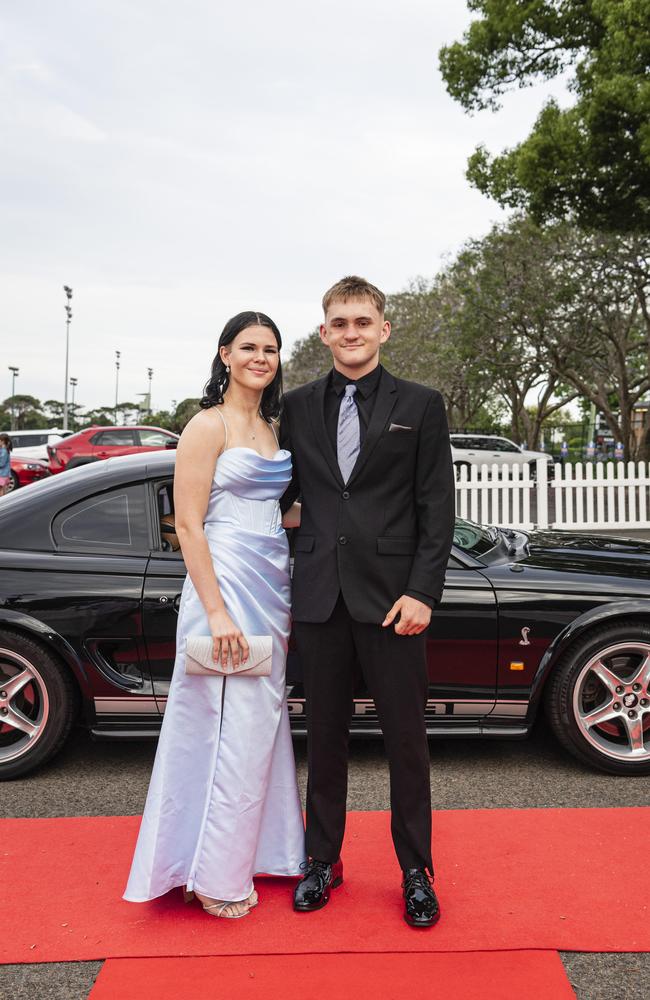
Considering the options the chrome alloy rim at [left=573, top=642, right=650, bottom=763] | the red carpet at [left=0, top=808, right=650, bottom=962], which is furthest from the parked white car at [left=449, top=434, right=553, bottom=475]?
the red carpet at [left=0, top=808, right=650, bottom=962]

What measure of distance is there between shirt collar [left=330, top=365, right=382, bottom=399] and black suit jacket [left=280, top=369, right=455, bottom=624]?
2.3 inches

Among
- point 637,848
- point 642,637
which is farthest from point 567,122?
point 637,848

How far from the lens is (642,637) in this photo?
12.1 feet

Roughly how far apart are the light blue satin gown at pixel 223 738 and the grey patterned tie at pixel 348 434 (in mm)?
211

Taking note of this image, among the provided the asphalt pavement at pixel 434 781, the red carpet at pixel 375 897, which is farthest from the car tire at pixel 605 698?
the red carpet at pixel 375 897

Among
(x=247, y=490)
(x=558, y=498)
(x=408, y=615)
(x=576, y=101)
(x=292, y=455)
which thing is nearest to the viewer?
(x=408, y=615)

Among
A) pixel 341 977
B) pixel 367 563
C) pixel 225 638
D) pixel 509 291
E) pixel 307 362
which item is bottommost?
pixel 341 977

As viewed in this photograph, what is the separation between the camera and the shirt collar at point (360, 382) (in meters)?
2.70

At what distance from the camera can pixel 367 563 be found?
2.58m

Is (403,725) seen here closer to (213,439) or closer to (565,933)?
(565,933)

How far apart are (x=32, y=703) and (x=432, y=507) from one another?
219 centimetres

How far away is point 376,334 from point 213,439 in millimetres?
621

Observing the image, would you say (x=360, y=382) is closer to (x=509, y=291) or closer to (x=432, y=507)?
(x=432, y=507)

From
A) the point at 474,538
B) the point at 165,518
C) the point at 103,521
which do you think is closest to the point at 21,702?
the point at 103,521
